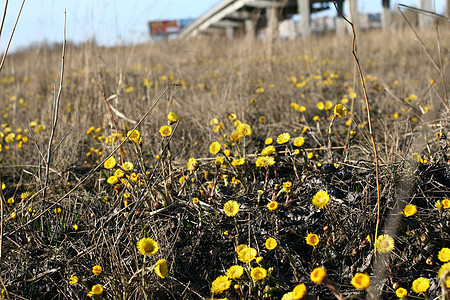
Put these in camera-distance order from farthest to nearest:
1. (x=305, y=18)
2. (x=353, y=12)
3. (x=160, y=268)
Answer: (x=305, y=18)
(x=353, y=12)
(x=160, y=268)

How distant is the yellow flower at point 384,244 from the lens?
46.2 inches

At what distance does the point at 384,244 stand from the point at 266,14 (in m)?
5.90

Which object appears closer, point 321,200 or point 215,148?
point 321,200

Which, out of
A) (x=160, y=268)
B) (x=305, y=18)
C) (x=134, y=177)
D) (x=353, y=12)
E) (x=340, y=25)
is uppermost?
(x=305, y=18)

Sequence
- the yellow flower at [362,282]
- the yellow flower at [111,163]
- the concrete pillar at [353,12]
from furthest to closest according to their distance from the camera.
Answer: the concrete pillar at [353,12], the yellow flower at [111,163], the yellow flower at [362,282]

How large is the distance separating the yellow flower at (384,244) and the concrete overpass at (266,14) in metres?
4.00

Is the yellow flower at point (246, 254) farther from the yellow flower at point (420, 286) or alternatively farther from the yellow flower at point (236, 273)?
the yellow flower at point (420, 286)

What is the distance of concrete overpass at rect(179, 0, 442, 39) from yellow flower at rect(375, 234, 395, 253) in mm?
4003

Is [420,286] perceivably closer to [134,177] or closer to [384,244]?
[384,244]

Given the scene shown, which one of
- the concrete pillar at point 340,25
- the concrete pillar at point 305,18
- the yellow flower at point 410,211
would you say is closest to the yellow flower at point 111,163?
the yellow flower at point 410,211

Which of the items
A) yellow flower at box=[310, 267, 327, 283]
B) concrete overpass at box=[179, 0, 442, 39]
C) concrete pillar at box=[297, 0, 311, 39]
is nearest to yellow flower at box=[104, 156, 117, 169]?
yellow flower at box=[310, 267, 327, 283]

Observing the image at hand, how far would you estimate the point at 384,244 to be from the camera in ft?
3.91

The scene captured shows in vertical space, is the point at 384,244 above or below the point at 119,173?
below

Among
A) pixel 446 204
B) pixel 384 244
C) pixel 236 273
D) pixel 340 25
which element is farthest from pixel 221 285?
pixel 340 25
